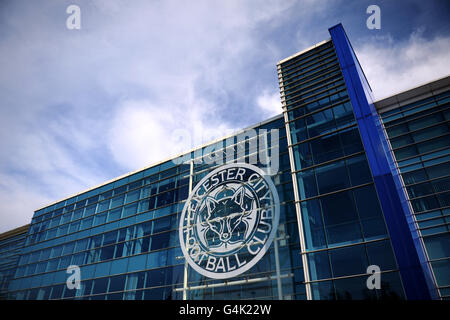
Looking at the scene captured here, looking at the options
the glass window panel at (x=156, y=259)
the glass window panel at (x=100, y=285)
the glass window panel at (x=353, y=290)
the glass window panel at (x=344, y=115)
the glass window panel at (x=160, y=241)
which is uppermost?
the glass window panel at (x=344, y=115)

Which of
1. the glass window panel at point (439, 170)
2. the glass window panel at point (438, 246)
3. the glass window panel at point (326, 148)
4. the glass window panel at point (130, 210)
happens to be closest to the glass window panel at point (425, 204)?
the glass window panel at point (439, 170)

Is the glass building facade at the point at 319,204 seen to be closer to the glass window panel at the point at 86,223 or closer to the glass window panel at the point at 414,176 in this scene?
the glass window panel at the point at 414,176

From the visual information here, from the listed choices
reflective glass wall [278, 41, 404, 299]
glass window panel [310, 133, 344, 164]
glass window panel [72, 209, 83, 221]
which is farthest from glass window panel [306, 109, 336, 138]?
glass window panel [72, 209, 83, 221]

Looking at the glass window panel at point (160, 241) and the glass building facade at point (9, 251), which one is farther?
the glass building facade at point (9, 251)

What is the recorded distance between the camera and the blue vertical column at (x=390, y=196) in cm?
1348

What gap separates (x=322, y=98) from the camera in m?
21.0

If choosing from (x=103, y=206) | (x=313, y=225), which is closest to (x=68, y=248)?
(x=103, y=206)

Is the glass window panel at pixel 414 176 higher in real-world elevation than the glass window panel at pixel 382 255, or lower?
higher

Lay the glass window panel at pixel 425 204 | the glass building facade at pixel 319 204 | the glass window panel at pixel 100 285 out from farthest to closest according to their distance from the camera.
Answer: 1. the glass window panel at pixel 100 285
2. the glass window panel at pixel 425 204
3. the glass building facade at pixel 319 204

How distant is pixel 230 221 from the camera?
2162cm

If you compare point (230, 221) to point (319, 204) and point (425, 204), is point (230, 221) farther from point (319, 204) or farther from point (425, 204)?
point (425, 204)

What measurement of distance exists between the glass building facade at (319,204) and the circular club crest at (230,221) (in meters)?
0.35

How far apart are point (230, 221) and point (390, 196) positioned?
10.8 metres
